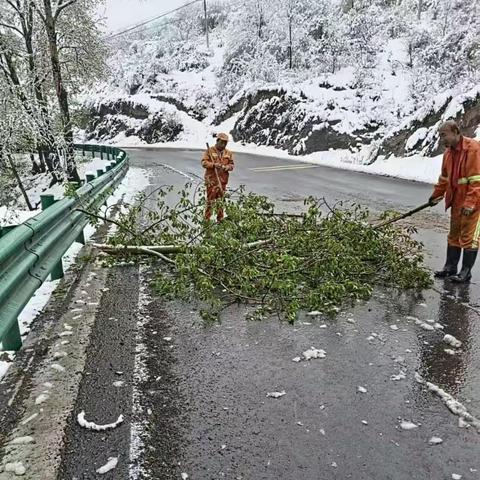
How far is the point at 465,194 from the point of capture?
5.56 m

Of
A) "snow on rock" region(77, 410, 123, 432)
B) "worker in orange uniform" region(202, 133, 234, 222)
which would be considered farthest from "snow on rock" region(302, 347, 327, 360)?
"worker in orange uniform" region(202, 133, 234, 222)

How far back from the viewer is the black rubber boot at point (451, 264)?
18.7ft

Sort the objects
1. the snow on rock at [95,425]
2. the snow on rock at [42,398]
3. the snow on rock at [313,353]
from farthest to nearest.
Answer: the snow on rock at [313,353] < the snow on rock at [42,398] < the snow on rock at [95,425]

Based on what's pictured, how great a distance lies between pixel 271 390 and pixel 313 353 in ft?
2.13

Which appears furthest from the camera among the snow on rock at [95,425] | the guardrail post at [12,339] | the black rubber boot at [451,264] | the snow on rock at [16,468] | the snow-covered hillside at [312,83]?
the snow-covered hillside at [312,83]

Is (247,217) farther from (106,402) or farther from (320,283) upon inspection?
(106,402)

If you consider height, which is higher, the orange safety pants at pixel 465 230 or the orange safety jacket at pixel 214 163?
the orange safety jacket at pixel 214 163

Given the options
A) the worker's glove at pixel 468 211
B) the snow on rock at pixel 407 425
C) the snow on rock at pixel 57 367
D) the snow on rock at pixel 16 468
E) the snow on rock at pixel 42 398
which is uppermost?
the worker's glove at pixel 468 211

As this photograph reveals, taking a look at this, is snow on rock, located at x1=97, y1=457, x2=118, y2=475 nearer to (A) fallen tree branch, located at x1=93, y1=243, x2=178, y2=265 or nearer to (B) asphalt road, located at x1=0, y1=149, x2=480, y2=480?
(B) asphalt road, located at x1=0, y1=149, x2=480, y2=480

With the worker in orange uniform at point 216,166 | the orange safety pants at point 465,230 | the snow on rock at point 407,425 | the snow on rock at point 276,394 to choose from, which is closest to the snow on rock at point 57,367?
the snow on rock at point 276,394

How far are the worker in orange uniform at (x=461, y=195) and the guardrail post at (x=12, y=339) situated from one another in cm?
438

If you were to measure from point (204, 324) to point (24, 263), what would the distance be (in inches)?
60.1

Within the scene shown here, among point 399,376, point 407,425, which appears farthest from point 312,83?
point 407,425

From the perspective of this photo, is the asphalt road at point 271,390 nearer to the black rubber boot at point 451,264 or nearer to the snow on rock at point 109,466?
the snow on rock at point 109,466
